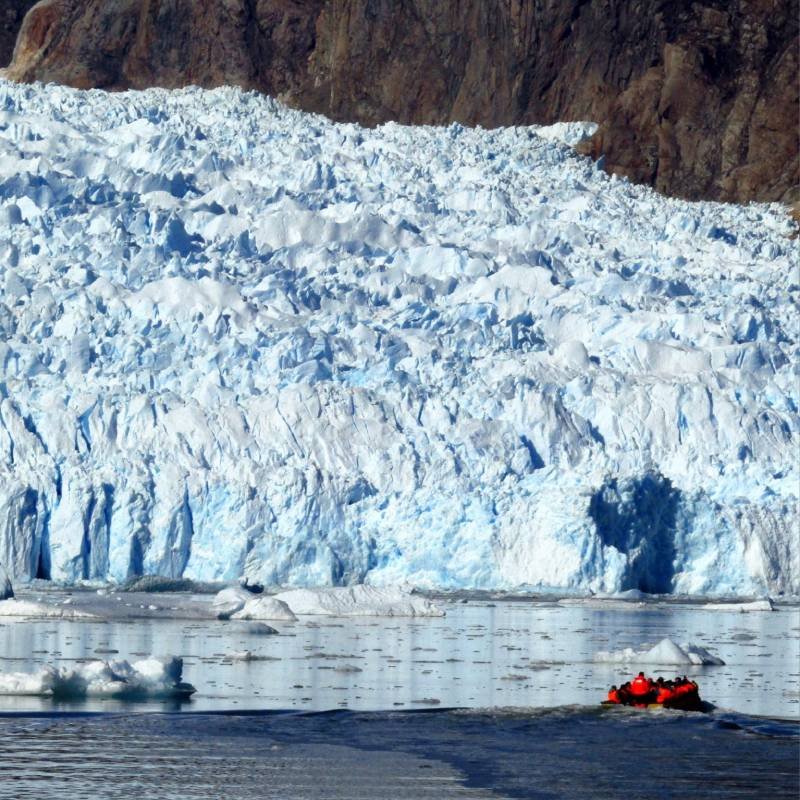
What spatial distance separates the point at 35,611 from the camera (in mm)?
16797

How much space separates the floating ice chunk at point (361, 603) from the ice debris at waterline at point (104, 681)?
7.04 metres

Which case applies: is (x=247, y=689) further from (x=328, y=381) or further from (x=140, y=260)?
(x=140, y=260)

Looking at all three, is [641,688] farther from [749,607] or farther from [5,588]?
[749,607]

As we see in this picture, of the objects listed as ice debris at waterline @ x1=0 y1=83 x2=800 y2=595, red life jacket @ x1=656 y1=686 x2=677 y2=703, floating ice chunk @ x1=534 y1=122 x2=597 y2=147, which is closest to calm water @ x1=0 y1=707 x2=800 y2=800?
red life jacket @ x1=656 y1=686 x2=677 y2=703

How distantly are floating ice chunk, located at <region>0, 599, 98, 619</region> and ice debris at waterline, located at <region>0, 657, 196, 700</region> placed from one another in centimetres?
565

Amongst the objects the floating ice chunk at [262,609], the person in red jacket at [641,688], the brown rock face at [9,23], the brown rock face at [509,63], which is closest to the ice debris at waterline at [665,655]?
the person in red jacket at [641,688]

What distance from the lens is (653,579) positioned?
20.6 meters

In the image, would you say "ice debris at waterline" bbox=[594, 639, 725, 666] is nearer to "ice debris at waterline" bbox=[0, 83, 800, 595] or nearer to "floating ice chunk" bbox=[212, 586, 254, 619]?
"floating ice chunk" bbox=[212, 586, 254, 619]

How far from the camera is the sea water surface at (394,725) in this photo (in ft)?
27.9

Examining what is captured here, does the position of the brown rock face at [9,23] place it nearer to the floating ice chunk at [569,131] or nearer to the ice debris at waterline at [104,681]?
the floating ice chunk at [569,131]

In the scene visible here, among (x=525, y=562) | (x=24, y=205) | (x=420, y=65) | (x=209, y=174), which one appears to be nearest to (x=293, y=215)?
(x=209, y=174)

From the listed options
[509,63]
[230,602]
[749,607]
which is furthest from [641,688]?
[509,63]

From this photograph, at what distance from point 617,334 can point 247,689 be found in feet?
44.1

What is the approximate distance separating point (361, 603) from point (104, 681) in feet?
24.2
